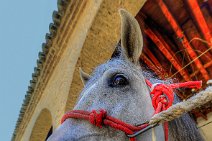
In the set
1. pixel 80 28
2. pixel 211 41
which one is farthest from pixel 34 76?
pixel 211 41

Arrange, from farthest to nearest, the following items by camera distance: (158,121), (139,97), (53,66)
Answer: (53,66), (139,97), (158,121)

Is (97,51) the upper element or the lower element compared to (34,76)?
lower

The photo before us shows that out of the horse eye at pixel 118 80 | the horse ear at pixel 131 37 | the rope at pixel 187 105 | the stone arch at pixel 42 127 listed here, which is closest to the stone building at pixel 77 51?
the stone arch at pixel 42 127

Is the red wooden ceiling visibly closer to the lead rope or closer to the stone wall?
the stone wall

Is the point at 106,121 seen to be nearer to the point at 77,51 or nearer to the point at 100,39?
the point at 100,39

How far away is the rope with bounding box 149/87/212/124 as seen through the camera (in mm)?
1158

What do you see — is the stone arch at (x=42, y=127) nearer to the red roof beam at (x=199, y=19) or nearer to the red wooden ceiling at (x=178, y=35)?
the red wooden ceiling at (x=178, y=35)

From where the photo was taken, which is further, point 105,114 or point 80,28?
point 80,28

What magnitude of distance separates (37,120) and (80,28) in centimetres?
224

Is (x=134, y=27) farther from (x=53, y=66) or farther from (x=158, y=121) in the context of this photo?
(x=53, y=66)

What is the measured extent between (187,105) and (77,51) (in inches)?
120

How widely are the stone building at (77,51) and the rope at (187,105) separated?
1.91 metres

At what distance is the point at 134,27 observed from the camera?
174cm

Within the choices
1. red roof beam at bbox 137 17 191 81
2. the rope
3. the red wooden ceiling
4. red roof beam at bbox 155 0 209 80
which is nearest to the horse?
the rope
